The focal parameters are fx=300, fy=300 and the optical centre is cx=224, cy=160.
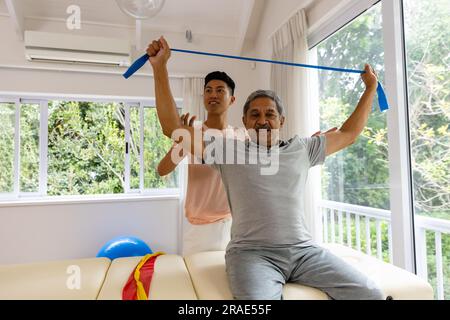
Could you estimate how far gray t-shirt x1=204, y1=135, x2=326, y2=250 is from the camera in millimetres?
1059

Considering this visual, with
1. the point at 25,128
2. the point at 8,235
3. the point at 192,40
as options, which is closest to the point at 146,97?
the point at 192,40

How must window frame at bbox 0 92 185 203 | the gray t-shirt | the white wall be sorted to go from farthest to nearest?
window frame at bbox 0 92 185 203 < the white wall < the gray t-shirt

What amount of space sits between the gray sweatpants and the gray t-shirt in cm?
4

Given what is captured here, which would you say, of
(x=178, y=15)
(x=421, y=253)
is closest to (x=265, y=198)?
(x=421, y=253)

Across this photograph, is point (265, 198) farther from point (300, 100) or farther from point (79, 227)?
point (79, 227)

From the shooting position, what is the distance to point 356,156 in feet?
6.88

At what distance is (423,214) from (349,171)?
64cm

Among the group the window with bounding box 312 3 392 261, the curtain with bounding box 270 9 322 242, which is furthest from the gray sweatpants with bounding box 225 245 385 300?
the curtain with bounding box 270 9 322 242

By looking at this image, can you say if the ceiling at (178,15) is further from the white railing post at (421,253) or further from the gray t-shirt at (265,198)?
the white railing post at (421,253)

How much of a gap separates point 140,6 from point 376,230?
204 centimetres

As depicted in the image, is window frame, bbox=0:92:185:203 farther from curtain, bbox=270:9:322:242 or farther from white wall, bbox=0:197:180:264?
curtain, bbox=270:9:322:242

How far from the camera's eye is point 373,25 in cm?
189

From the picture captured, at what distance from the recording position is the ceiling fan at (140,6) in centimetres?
174
